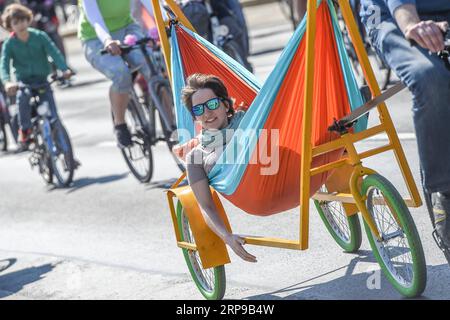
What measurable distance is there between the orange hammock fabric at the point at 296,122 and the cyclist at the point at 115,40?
4183 millimetres

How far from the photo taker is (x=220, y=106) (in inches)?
231

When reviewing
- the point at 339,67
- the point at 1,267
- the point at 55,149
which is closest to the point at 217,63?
the point at 339,67

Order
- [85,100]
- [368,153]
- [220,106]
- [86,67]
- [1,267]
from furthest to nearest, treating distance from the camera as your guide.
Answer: [86,67]
[85,100]
[1,267]
[220,106]
[368,153]

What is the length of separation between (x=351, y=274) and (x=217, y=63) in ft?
4.79

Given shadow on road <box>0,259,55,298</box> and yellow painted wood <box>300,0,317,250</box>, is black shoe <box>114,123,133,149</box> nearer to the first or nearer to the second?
shadow on road <box>0,259,55,298</box>

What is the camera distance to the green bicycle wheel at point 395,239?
504cm

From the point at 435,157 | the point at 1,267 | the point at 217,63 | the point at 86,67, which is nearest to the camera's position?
the point at 435,157

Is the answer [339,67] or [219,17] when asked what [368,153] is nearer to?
[339,67]

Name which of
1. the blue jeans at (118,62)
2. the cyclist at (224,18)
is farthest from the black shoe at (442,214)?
the cyclist at (224,18)

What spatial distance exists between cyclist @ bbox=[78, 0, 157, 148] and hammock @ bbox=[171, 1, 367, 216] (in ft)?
13.5

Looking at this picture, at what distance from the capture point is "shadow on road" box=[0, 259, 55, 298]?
7.30 metres

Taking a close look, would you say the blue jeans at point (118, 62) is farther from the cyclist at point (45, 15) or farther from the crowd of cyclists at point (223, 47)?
the cyclist at point (45, 15)

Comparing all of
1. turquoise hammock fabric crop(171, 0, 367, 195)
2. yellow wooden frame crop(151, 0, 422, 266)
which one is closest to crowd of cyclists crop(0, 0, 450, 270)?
yellow wooden frame crop(151, 0, 422, 266)
